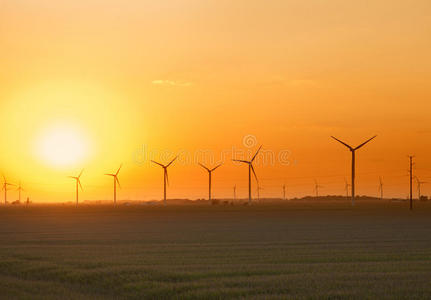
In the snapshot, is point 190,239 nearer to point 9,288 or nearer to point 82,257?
point 82,257

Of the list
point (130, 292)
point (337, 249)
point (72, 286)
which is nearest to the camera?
point (130, 292)

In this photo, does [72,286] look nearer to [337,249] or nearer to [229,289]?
[229,289]

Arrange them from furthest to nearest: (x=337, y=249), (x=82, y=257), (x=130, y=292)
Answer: (x=337, y=249) → (x=82, y=257) → (x=130, y=292)

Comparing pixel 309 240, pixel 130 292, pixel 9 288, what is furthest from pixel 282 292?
pixel 309 240

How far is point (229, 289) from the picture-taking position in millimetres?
27938

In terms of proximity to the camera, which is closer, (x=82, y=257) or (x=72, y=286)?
(x=72, y=286)

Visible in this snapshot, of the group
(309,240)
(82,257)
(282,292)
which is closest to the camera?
(282,292)

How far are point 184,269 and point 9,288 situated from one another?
26.9ft

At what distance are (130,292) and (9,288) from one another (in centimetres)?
520

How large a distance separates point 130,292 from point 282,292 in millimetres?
6166

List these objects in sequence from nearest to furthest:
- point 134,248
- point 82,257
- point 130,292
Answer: point 130,292 → point 82,257 → point 134,248

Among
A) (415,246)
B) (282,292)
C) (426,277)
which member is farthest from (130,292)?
(415,246)

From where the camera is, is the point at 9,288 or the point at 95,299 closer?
the point at 95,299

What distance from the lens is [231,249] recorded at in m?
47.2
